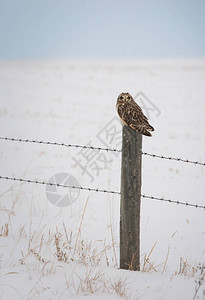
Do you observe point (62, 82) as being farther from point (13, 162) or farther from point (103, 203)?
point (103, 203)

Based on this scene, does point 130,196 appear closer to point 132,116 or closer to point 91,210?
point 132,116

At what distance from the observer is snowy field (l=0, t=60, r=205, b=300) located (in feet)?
10.7

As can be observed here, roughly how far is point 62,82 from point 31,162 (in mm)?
19650

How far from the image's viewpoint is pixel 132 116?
3.48 metres

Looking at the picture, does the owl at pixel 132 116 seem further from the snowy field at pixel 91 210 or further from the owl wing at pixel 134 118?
the snowy field at pixel 91 210

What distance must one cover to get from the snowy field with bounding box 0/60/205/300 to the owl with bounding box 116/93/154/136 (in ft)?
4.02

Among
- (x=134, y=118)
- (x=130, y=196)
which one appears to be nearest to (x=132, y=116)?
(x=134, y=118)

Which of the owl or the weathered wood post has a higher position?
the owl

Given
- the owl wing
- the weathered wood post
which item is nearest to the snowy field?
the weathered wood post

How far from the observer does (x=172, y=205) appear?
670 cm

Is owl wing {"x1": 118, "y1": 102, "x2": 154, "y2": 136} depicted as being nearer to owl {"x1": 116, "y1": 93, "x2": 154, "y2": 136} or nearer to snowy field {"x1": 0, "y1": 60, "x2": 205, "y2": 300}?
owl {"x1": 116, "y1": 93, "x2": 154, "y2": 136}

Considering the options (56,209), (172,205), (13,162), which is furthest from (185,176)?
(13,162)

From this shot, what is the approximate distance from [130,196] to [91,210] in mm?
2848

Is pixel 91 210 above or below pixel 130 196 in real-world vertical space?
above
